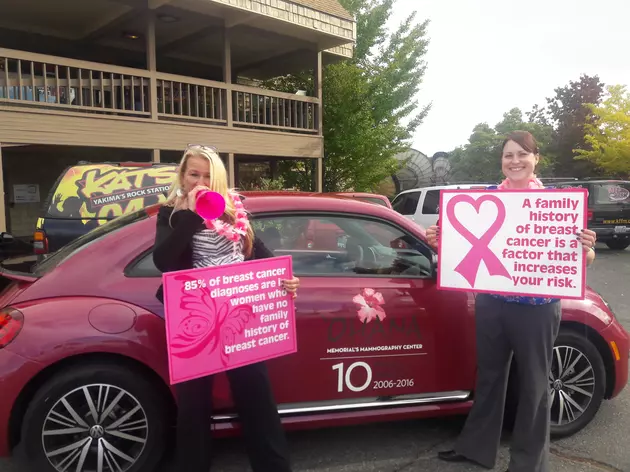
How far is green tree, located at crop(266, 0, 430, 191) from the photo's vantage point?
537 inches

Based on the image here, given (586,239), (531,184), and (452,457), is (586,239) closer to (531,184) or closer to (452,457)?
(531,184)

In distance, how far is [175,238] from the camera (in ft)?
7.15

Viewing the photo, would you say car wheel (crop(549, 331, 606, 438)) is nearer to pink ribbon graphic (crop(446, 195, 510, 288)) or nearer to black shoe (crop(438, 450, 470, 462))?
black shoe (crop(438, 450, 470, 462))

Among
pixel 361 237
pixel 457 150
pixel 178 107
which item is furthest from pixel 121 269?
pixel 457 150

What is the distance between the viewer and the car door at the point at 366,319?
283 centimetres

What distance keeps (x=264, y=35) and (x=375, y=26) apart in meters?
4.65

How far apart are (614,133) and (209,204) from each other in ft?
96.8

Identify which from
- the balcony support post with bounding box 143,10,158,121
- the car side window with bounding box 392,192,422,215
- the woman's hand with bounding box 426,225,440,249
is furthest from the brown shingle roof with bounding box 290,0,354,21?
the woman's hand with bounding box 426,225,440,249

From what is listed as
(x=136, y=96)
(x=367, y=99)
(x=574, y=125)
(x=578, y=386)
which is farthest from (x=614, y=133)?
(x=578, y=386)

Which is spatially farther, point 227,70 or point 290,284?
point 227,70

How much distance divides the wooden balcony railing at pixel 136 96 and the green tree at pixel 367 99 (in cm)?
122

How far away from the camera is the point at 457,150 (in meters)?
60.0

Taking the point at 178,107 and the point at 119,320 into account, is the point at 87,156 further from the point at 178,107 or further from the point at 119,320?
the point at 119,320

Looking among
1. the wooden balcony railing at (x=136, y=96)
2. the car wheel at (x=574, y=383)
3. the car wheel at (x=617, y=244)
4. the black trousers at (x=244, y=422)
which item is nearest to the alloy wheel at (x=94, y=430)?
the black trousers at (x=244, y=422)
